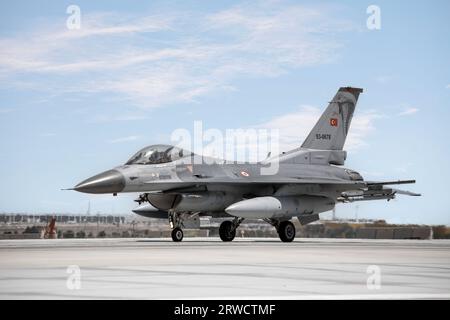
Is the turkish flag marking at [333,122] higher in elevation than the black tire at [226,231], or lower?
higher

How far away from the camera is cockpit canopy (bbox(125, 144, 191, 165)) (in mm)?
27689

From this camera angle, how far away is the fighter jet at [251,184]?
89.8ft

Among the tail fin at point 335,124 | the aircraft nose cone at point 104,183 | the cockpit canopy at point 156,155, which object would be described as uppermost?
the tail fin at point 335,124

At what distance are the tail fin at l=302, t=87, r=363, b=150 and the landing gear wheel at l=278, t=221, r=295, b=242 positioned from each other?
14.7 ft

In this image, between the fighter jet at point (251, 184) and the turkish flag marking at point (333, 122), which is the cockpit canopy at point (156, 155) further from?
the turkish flag marking at point (333, 122)

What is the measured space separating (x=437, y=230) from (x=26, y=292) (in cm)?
3744

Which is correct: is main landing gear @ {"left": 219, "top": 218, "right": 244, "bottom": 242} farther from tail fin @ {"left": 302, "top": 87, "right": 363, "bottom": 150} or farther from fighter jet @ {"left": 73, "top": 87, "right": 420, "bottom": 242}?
tail fin @ {"left": 302, "top": 87, "right": 363, "bottom": 150}

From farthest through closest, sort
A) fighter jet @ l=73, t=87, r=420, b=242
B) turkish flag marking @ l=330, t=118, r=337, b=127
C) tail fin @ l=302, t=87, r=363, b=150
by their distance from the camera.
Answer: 1. turkish flag marking @ l=330, t=118, r=337, b=127
2. tail fin @ l=302, t=87, r=363, b=150
3. fighter jet @ l=73, t=87, r=420, b=242

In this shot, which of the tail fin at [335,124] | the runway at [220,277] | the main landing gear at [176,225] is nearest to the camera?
the runway at [220,277]

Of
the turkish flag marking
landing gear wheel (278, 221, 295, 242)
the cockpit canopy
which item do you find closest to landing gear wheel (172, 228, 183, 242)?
the cockpit canopy

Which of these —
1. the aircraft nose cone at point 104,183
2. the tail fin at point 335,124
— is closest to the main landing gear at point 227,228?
the aircraft nose cone at point 104,183

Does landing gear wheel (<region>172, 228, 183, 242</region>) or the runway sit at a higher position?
landing gear wheel (<region>172, 228, 183, 242</region>)

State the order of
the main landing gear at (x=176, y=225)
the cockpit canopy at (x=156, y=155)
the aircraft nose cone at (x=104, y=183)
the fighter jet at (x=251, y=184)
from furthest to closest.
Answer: the main landing gear at (x=176, y=225) < the cockpit canopy at (x=156, y=155) < the fighter jet at (x=251, y=184) < the aircraft nose cone at (x=104, y=183)

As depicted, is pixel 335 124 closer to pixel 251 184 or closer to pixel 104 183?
pixel 251 184
